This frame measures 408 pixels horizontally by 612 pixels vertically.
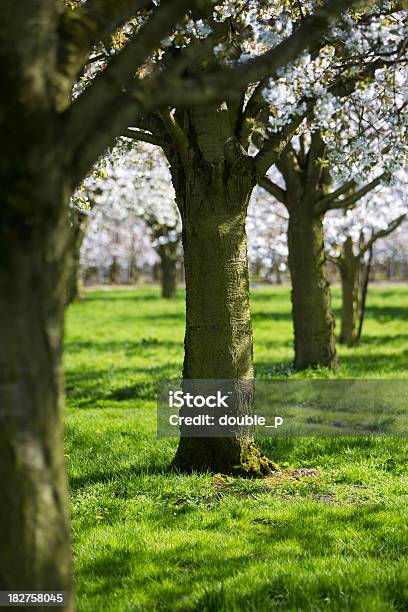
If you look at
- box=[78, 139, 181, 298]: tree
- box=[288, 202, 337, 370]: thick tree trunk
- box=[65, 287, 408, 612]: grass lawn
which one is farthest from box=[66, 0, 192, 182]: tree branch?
box=[288, 202, 337, 370]: thick tree trunk

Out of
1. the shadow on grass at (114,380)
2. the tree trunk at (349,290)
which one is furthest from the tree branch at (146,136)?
the tree trunk at (349,290)

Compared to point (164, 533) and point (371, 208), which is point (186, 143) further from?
point (371, 208)

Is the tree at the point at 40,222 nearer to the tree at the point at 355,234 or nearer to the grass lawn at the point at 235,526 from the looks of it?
the grass lawn at the point at 235,526

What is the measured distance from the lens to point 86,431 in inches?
360

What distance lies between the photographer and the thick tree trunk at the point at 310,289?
12.8 metres

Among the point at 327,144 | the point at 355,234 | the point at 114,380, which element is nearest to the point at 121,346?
the point at 114,380

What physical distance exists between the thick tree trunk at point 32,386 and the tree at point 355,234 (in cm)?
1350

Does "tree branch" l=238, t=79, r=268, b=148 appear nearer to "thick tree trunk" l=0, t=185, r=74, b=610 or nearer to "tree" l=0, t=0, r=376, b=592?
"tree" l=0, t=0, r=376, b=592

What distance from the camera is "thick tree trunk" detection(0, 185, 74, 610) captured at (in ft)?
9.05

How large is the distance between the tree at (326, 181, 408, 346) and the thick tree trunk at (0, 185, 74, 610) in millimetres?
13503

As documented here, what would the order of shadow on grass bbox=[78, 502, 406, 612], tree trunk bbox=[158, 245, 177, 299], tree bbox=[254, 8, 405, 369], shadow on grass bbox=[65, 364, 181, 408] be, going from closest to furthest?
shadow on grass bbox=[78, 502, 406, 612] < tree bbox=[254, 8, 405, 369] < shadow on grass bbox=[65, 364, 181, 408] < tree trunk bbox=[158, 245, 177, 299]

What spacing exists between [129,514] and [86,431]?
11.2 ft

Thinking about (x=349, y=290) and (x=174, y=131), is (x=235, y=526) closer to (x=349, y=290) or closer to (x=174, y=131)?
(x=174, y=131)

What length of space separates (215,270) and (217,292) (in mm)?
209
